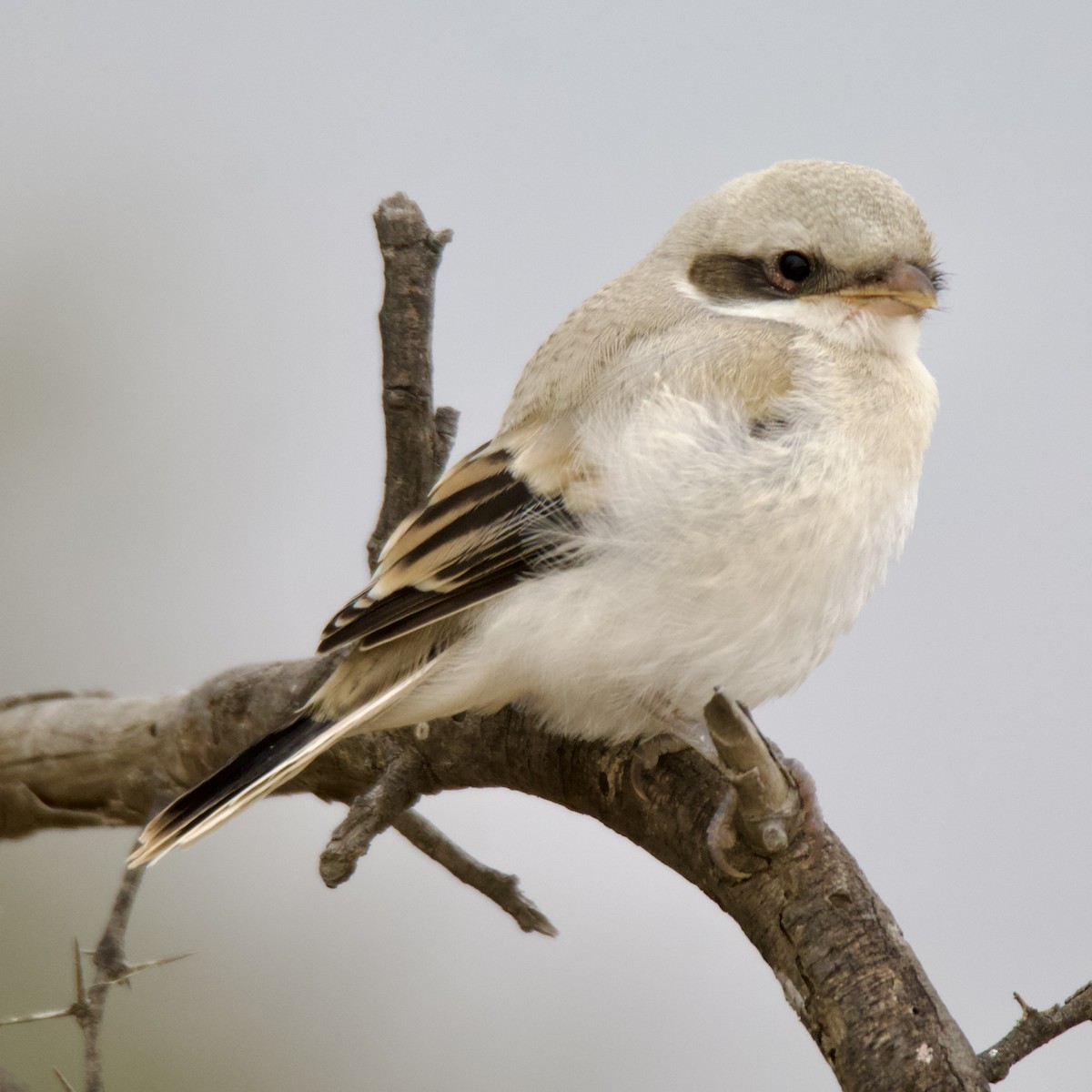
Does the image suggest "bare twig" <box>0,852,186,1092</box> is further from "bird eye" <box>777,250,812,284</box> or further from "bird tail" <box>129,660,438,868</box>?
"bird eye" <box>777,250,812,284</box>

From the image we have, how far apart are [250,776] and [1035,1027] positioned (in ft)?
3.88

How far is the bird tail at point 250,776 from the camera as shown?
221 centimetres

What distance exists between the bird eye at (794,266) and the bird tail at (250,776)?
939 mm

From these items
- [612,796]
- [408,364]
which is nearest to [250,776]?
[612,796]

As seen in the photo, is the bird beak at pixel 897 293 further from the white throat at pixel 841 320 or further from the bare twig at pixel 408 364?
the bare twig at pixel 408 364

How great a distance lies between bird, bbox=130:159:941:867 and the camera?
2.24 m

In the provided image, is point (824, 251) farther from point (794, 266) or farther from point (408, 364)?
point (408, 364)

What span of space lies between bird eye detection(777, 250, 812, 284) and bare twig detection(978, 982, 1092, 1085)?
4.44ft

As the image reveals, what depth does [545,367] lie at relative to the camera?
2.56m

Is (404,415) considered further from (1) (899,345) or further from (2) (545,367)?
(1) (899,345)

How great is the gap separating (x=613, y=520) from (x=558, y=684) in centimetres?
28

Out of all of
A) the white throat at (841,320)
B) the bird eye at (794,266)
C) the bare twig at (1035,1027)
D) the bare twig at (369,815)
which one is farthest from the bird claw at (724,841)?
the bird eye at (794,266)

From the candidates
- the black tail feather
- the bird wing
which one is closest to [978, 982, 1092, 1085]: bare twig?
the bird wing

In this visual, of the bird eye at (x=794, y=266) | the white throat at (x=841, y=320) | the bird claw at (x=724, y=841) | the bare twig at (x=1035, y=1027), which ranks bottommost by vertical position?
the bare twig at (x=1035, y=1027)
